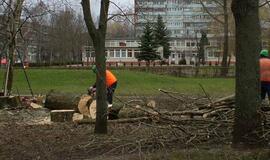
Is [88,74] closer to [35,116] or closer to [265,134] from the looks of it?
[35,116]

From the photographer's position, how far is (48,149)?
9.49 m

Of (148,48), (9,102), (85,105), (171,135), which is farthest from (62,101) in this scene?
A: (148,48)

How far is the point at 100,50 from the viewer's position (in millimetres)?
10867

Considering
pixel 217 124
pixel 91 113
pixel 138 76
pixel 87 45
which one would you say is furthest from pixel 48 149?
pixel 87 45

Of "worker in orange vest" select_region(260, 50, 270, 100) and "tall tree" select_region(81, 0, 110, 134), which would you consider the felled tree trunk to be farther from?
"worker in orange vest" select_region(260, 50, 270, 100)

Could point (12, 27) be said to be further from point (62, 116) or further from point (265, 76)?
point (265, 76)

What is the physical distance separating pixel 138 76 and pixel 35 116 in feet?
83.4

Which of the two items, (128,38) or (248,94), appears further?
(128,38)

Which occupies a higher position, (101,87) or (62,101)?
(101,87)

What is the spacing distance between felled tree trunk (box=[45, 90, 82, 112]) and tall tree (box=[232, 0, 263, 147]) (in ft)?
26.3

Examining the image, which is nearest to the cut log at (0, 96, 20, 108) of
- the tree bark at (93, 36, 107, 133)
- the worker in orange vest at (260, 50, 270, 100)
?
the tree bark at (93, 36, 107, 133)

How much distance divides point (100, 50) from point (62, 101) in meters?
6.34

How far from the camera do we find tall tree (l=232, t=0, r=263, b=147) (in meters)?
8.20

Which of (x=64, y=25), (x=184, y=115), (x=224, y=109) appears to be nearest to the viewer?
(x=224, y=109)
